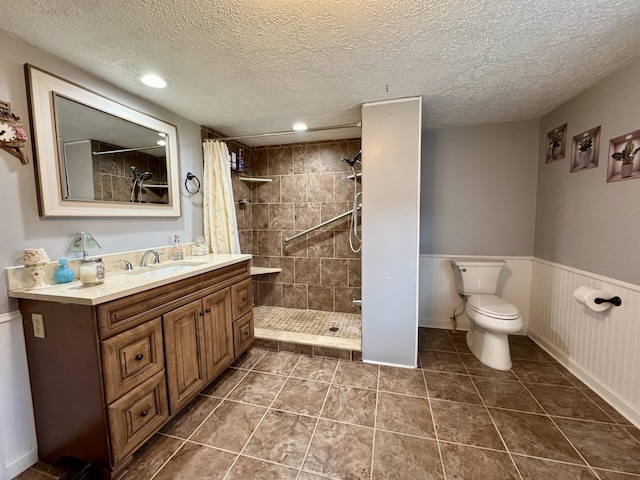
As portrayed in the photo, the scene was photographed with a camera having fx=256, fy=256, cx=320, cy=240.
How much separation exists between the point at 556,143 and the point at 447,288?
5.28 ft

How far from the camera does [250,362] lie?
223 cm

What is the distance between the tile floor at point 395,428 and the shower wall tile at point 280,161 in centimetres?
222

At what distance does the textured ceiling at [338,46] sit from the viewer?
43.7 inches

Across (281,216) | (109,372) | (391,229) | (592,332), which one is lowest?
(592,332)

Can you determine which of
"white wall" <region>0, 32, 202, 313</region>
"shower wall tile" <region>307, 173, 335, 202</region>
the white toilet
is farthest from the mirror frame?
the white toilet

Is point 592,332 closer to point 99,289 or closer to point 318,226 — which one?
point 318,226

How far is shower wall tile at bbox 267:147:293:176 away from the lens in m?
3.17

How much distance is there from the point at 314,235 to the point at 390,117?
1620mm

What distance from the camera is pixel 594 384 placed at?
1.78m

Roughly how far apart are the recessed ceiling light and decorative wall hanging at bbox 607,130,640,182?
9.52ft

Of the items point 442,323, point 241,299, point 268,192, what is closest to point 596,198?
point 442,323

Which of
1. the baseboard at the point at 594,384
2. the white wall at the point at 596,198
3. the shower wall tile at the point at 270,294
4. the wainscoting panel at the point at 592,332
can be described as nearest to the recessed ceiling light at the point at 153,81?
the shower wall tile at the point at 270,294

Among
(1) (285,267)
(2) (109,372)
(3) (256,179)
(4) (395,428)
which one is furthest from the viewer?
(1) (285,267)

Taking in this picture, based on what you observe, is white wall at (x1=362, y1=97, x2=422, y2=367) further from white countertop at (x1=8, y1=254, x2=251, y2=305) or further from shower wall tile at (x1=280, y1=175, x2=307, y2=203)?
white countertop at (x1=8, y1=254, x2=251, y2=305)
